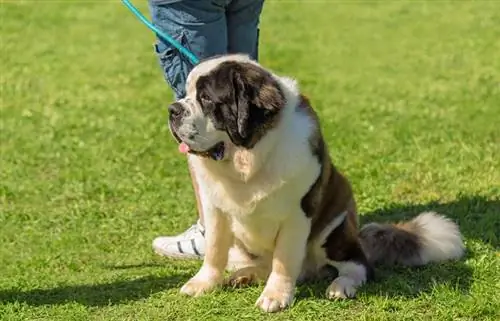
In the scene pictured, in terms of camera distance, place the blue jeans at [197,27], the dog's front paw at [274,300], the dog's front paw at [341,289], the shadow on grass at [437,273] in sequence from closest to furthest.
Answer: the dog's front paw at [274,300] < the dog's front paw at [341,289] < the shadow on grass at [437,273] < the blue jeans at [197,27]

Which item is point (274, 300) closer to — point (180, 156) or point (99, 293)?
point (99, 293)

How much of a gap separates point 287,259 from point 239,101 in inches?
36.8

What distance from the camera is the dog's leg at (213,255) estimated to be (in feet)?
16.7

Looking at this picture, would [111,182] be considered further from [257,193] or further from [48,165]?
[257,193]

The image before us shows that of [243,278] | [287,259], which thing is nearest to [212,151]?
[287,259]

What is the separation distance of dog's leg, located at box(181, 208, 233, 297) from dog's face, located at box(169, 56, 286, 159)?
585 millimetres

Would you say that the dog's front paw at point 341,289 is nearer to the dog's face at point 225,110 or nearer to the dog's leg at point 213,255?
the dog's leg at point 213,255

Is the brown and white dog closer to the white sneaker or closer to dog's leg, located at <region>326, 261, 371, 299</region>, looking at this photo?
dog's leg, located at <region>326, 261, 371, 299</region>

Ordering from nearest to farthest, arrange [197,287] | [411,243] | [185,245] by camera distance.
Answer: [197,287]
[411,243]
[185,245]

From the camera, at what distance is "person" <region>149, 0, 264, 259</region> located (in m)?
5.31

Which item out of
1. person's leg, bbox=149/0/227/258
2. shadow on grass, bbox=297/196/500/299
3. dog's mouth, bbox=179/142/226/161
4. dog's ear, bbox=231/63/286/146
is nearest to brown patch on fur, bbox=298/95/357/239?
dog's ear, bbox=231/63/286/146

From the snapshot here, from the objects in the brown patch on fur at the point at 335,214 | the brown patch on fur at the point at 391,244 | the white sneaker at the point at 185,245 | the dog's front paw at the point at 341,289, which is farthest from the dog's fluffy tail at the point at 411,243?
the white sneaker at the point at 185,245

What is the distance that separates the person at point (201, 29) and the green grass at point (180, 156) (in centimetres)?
133

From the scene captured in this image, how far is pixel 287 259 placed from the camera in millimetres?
4887
